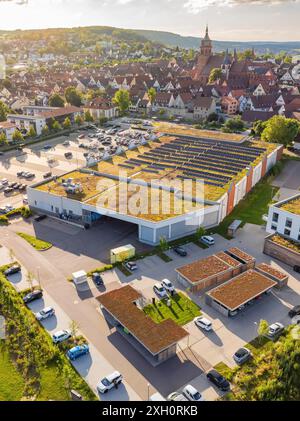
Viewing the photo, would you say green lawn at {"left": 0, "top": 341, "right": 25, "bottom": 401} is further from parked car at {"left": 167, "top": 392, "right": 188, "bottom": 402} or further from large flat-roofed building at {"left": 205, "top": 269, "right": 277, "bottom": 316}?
large flat-roofed building at {"left": 205, "top": 269, "right": 277, "bottom": 316}

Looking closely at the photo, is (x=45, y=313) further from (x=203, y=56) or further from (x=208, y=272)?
(x=203, y=56)

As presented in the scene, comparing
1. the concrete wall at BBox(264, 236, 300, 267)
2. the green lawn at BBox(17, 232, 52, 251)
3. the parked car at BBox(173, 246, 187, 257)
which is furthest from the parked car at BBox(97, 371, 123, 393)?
the concrete wall at BBox(264, 236, 300, 267)

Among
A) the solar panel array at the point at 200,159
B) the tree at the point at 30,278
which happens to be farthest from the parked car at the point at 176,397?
the solar panel array at the point at 200,159

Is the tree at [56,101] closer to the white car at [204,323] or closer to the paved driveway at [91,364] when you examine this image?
the paved driveway at [91,364]

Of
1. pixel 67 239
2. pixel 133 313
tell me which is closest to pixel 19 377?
pixel 133 313

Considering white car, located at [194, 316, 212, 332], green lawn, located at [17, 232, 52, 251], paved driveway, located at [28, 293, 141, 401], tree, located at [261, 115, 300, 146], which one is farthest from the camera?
tree, located at [261, 115, 300, 146]

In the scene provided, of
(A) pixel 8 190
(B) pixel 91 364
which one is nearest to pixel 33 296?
(B) pixel 91 364
